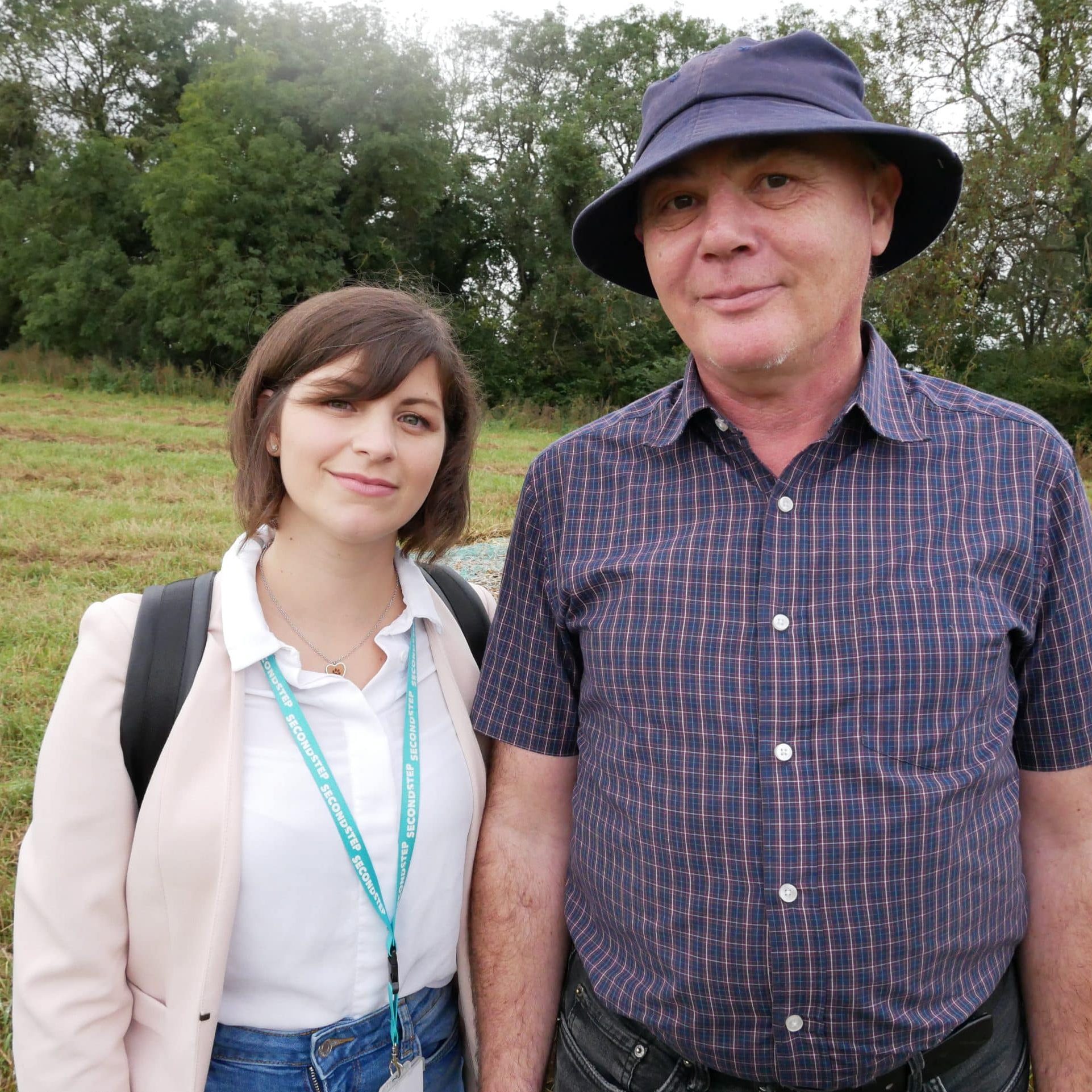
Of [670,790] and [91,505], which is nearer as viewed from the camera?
[670,790]

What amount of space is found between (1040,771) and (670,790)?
2.26 ft

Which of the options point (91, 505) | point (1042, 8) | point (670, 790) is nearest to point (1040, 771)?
point (670, 790)

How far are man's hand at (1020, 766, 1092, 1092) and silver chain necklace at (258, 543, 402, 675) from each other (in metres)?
1.30

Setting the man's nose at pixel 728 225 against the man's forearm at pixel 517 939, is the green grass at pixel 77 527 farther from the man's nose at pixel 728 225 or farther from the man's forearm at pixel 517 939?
the man's nose at pixel 728 225

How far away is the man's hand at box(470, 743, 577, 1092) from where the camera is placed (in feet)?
6.17

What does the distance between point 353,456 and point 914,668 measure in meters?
1.10

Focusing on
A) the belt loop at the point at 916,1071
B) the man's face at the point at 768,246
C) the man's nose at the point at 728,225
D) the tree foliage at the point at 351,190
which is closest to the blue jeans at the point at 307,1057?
the belt loop at the point at 916,1071

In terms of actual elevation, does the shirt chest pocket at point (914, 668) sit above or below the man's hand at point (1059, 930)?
above

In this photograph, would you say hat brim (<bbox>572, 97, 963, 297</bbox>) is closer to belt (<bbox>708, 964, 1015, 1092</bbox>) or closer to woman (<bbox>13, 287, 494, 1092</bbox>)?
woman (<bbox>13, 287, 494, 1092</bbox>)

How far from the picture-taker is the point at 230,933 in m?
1.68

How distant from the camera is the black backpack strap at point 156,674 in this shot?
167cm

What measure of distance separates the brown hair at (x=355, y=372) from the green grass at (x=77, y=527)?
172 centimetres

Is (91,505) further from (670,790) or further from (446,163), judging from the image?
(446,163)

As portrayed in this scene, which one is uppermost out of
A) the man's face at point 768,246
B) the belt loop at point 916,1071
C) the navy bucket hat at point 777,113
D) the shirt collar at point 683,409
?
the navy bucket hat at point 777,113
